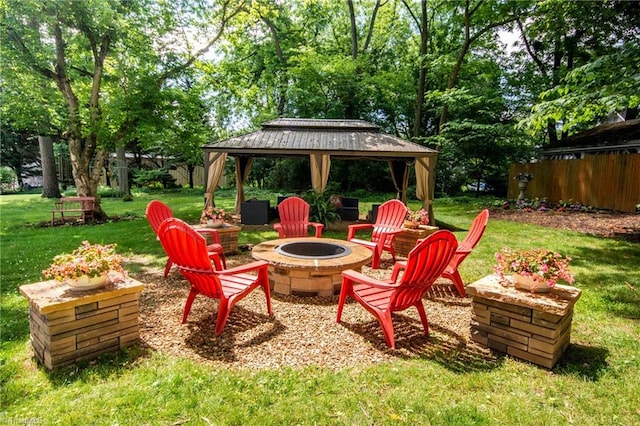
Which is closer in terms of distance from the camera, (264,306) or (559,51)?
(264,306)

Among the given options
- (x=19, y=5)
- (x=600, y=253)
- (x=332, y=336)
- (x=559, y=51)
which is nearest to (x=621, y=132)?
(x=559, y=51)

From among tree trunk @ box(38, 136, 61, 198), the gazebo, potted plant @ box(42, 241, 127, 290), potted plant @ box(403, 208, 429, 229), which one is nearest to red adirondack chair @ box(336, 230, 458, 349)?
potted plant @ box(42, 241, 127, 290)

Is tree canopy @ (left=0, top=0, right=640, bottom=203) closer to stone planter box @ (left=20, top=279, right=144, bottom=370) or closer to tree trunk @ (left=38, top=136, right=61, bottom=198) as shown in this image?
tree trunk @ (left=38, top=136, right=61, bottom=198)

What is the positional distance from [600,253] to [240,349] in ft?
20.5

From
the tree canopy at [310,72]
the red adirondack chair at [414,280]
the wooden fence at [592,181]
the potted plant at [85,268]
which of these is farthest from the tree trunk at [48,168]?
the wooden fence at [592,181]

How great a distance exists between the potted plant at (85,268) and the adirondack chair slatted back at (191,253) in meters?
0.43

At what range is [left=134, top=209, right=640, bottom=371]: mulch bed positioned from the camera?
95.7 inches

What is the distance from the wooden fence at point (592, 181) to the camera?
9.35m

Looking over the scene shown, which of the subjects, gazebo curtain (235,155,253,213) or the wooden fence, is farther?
gazebo curtain (235,155,253,213)

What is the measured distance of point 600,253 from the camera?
566 cm

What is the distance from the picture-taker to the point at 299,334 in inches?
111

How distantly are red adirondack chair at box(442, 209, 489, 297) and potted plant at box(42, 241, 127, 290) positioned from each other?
3206 millimetres

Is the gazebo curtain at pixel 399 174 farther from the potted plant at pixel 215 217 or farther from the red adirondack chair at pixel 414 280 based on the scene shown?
the red adirondack chair at pixel 414 280

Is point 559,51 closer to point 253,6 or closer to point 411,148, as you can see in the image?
point 411,148
